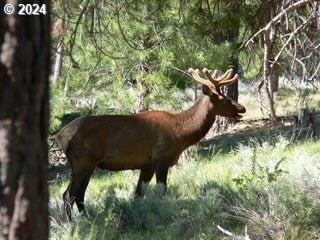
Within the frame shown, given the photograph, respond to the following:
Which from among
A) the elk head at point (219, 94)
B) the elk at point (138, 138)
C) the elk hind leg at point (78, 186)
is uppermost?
the elk head at point (219, 94)

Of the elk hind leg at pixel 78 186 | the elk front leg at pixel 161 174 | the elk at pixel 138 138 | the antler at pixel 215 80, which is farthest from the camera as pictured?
the antler at pixel 215 80

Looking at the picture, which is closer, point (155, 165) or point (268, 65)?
point (268, 65)

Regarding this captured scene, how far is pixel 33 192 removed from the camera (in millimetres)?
2795

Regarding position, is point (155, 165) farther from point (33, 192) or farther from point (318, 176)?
point (33, 192)

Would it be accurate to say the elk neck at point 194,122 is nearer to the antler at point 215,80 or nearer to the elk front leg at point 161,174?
the antler at point 215,80

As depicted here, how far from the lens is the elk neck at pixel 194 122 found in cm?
1037

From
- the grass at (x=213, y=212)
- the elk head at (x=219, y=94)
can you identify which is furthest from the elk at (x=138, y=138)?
the grass at (x=213, y=212)

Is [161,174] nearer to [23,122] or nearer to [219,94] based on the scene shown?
[219,94]

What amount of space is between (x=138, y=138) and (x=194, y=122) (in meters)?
1.02

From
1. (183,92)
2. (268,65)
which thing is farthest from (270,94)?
(183,92)

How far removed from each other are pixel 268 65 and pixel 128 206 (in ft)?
7.26

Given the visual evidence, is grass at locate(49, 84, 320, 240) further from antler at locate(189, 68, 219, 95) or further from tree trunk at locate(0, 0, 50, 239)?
tree trunk at locate(0, 0, 50, 239)

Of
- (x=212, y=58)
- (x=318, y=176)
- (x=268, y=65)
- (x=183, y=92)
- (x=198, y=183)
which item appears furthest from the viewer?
(x=183, y=92)

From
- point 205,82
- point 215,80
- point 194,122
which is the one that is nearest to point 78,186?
point 194,122
